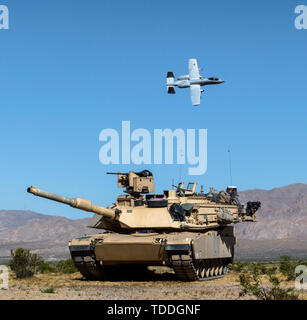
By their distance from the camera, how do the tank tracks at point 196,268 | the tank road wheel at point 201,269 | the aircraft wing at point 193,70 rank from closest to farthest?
the tank tracks at point 196,268
the tank road wheel at point 201,269
the aircraft wing at point 193,70

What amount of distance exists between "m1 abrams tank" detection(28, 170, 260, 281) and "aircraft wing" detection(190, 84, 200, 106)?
15.0m

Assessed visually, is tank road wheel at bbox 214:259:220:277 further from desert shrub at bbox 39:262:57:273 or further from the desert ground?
desert shrub at bbox 39:262:57:273

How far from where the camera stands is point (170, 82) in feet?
146

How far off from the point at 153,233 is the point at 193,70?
21.6m

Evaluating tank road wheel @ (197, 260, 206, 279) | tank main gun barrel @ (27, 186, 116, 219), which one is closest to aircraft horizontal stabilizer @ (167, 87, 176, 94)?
tank road wheel @ (197, 260, 206, 279)

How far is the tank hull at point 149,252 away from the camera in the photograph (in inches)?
968

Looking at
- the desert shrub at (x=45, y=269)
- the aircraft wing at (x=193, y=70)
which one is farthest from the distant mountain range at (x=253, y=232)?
the desert shrub at (x=45, y=269)

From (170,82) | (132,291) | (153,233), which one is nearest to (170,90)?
(170,82)

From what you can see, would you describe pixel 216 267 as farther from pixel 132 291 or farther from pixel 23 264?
pixel 23 264

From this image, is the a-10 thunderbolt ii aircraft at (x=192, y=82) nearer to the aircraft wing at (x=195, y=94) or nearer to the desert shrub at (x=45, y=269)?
the aircraft wing at (x=195, y=94)

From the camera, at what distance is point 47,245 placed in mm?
122500

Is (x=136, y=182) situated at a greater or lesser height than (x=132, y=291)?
greater

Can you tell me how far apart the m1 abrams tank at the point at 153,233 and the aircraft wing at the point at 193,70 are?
16.4 m
